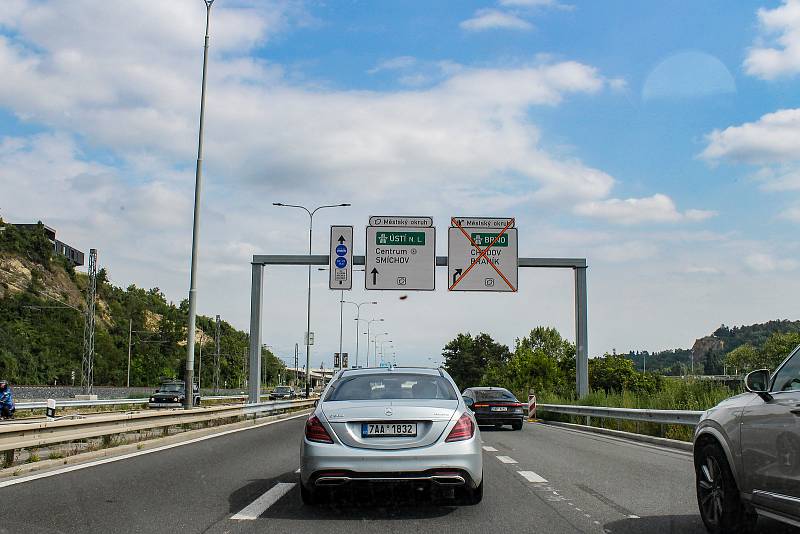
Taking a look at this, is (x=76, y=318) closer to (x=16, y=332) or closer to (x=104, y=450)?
(x=16, y=332)

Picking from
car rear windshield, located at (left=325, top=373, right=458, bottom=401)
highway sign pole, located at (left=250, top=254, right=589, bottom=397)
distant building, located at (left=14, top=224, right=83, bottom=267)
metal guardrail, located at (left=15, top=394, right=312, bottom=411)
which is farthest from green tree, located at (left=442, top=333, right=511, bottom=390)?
car rear windshield, located at (left=325, top=373, right=458, bottom=401)

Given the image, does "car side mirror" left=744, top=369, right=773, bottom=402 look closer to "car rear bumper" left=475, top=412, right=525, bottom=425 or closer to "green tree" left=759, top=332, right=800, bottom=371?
"car rear bumper" left=475, top=412, right=525, bottom=425

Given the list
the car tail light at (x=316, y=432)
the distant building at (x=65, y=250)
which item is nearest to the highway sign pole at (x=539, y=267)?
the car tail light at (x=316, y=432)

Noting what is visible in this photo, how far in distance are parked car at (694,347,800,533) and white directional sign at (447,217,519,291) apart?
22334mm

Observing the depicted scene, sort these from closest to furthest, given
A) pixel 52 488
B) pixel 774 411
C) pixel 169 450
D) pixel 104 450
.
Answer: pixel 774 411, pixel 52 488, pixel 104 450, pixel 169 450

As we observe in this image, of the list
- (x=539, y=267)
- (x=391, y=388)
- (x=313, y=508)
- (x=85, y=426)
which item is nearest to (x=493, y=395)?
(x=539, y=267)

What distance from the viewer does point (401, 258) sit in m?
29.3

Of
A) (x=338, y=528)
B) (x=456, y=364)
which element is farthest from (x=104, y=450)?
(x=456, y=364)

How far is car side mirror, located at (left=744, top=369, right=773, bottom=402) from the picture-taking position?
5684 millimetres

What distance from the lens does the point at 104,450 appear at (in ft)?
43.5

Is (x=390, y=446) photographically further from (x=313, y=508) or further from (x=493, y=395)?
(x=493, y=395)

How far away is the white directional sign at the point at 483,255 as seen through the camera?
29.0 metres

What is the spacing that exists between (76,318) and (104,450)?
103 meters

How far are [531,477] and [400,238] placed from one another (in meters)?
19.2
